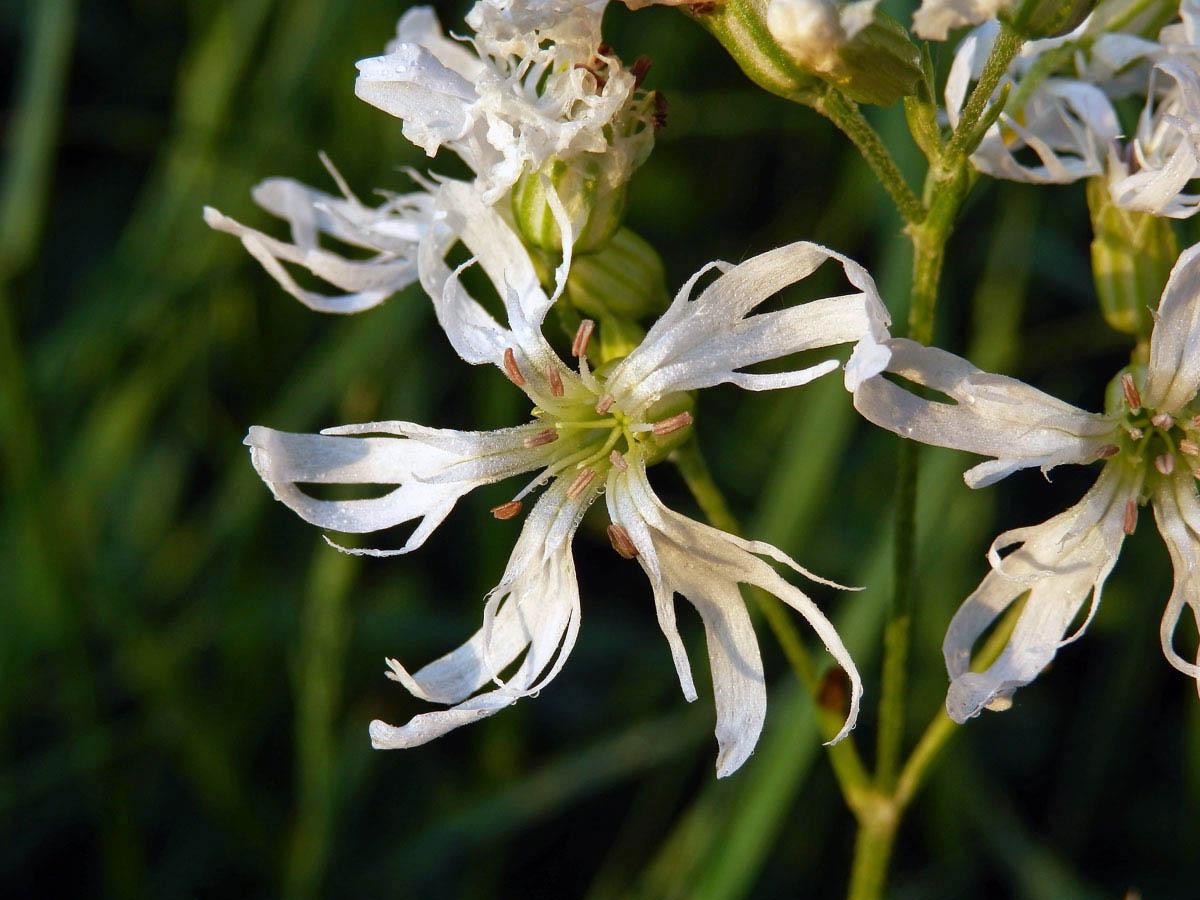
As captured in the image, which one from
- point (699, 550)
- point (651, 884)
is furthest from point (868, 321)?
point (651, 884)

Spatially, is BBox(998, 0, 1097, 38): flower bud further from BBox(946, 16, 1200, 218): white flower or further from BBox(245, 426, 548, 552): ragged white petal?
BBox(245, 426, 548, 552): ragged white petal

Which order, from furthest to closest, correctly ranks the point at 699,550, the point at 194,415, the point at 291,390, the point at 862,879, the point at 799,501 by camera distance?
the point at 194,415 → the point at 291,390 → the point at 799,501 → the point at 862,879 → the point at 699,550

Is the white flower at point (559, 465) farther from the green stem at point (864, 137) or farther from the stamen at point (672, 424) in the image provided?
the green stem at point (864, 137)

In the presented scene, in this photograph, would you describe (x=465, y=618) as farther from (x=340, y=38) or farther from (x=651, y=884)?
(x=340, y=38)

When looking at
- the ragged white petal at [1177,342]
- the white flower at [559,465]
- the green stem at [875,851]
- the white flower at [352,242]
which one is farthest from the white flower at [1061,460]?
the white flower at [352,242]

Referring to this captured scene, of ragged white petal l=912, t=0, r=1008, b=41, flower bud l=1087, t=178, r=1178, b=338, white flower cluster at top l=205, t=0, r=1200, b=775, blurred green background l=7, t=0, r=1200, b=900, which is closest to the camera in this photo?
ragged white petal l=912, t=0, r=1008, b=41

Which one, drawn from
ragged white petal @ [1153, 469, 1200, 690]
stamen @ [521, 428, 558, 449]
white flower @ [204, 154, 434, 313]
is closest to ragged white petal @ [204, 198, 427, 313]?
white flower @ [204, 154, 434, 313]

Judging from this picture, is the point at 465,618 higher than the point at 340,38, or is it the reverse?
the point at 340,38
